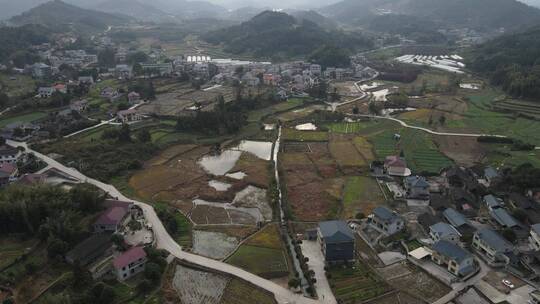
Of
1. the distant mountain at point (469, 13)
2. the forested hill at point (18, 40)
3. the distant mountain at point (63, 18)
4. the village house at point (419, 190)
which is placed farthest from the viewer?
the distant mountain at point (469, 13)

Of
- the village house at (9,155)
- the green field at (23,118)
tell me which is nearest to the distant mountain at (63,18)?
the green field at (23,118)

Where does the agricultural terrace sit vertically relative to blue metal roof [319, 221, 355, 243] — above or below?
below

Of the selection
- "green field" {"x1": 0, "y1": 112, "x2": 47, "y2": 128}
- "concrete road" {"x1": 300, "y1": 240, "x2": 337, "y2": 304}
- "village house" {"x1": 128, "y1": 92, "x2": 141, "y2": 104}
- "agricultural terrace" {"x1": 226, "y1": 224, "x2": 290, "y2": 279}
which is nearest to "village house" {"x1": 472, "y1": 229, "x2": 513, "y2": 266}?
"concrete road" {"x1": 300, "y1": 240, "x2": 337, "y2": 304}

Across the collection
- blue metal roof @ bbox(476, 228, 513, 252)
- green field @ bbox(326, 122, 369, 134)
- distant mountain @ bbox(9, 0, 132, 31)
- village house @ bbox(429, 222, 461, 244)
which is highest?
distant mountain @ bbox(9, 0, 132, 31)

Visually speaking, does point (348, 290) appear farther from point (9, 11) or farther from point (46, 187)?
point (9, 11)

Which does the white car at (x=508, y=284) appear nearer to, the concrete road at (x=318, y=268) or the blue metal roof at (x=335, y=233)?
the blue metal roof at (x=335, y=233)

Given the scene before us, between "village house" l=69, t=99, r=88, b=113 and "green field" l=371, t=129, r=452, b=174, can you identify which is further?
"village house" l=69, t=99, r=88, b=113

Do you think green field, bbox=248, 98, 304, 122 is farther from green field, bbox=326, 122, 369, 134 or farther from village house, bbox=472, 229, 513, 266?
village house, bbox=472, 229, 513, 266
